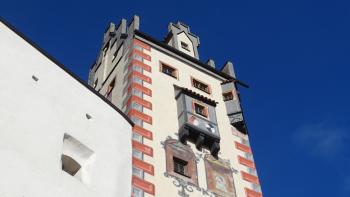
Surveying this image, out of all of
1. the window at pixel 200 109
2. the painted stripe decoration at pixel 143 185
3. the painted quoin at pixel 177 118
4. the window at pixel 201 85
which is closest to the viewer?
the painted stripe decoration at pixel 143 185

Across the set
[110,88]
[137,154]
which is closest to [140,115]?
[137,154]

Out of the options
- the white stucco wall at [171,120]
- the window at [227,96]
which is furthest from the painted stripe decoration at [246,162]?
the window at [227,96]

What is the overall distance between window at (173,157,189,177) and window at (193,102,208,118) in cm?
250

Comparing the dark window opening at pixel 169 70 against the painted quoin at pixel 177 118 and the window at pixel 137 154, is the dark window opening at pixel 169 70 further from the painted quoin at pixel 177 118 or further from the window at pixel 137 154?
the window at pixel 137 154

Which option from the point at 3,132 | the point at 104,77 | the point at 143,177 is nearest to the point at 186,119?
the point at 143,177

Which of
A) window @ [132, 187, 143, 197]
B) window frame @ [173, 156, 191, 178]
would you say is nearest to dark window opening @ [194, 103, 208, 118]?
window frame @ [173, 156, 191, 178]

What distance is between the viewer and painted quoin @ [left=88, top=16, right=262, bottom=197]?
17016 millimetres

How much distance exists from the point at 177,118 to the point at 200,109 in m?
1.17

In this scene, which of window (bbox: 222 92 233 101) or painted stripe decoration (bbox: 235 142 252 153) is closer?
painted stripe decoration (bbox: 235 142 252 153)

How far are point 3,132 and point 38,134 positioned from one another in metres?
1.01

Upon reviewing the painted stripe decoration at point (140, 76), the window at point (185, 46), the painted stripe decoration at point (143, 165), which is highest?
the window at point (185, 46)

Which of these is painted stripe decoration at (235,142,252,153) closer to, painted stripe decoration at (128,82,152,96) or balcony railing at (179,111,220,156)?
balcony railing at (179,111,220,156)

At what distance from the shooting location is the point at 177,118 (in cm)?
1928

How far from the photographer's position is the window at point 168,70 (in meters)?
21.4
